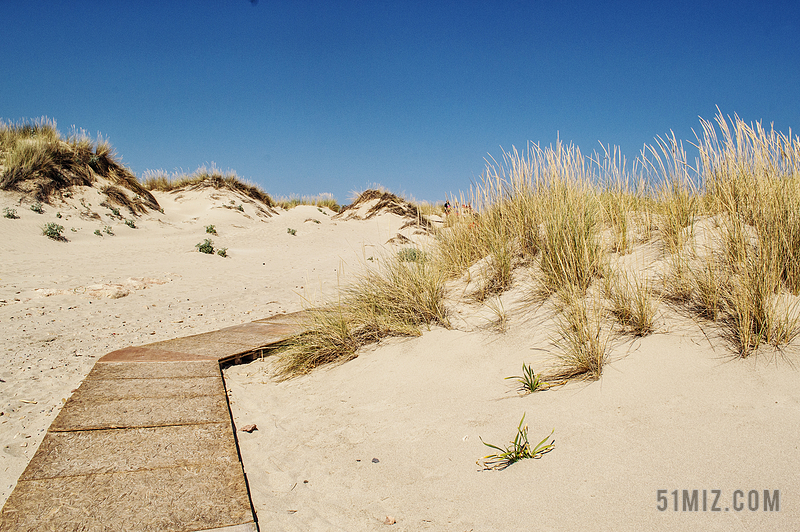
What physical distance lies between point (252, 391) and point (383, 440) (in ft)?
4.62

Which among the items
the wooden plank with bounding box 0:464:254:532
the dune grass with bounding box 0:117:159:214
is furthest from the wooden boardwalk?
the dune grass with bounding box 0:117:159:214

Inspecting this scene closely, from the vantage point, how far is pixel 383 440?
2367 millimetres

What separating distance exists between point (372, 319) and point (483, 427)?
1.81 metres

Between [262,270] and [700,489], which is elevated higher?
[262,270]

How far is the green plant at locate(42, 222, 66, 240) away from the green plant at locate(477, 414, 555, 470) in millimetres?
11573

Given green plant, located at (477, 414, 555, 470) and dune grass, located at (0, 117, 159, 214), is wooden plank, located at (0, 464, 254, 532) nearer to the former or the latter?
green plant, located at (477, 414, 555, 470)

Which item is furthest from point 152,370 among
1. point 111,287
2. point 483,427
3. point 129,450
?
point 111,287

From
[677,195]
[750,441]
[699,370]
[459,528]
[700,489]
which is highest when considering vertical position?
[677,195]

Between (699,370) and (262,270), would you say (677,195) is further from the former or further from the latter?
(262,270)

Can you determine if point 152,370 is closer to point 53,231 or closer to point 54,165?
point 53,231

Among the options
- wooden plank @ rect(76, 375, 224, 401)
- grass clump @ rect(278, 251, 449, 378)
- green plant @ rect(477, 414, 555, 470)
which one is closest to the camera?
green plant @ rect(477, 414, 555, 470)

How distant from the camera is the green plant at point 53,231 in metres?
9.86

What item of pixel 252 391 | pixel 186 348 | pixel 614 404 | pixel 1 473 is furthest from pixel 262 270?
pixel 614 404

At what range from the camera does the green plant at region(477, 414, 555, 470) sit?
74.9 inches
